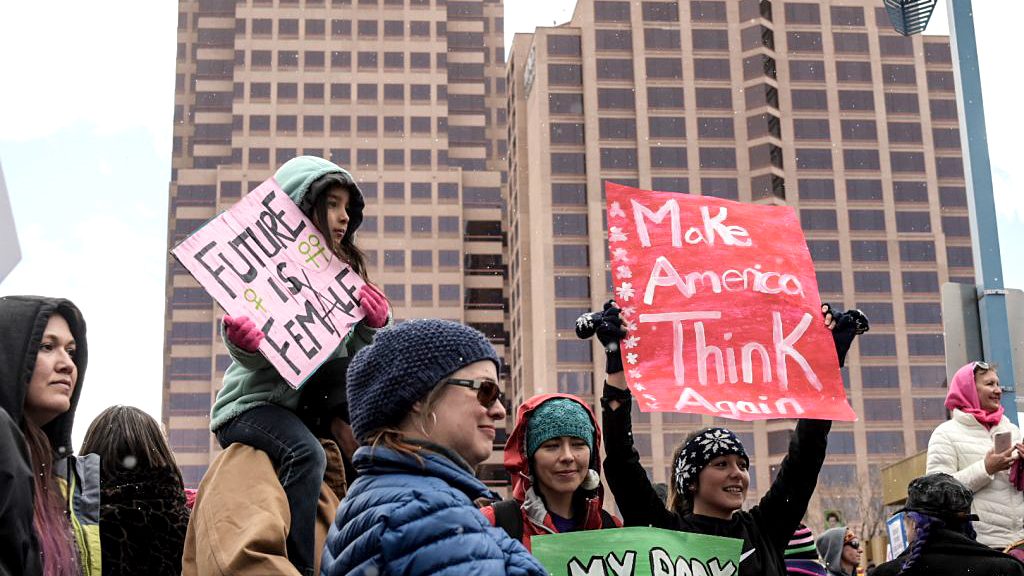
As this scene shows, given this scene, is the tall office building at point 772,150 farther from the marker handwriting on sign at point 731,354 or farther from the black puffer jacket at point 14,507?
the black puffer jacket at point 14,507

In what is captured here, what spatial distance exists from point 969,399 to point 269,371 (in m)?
4.11

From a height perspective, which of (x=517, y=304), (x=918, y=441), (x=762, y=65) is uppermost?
(x=762, y=65)

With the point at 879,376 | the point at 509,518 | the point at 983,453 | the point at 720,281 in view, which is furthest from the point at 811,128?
the point at 509,518

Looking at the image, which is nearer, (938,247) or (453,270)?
(938,247)

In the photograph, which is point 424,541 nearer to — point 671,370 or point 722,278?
point 671,370

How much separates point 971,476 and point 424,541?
4.34m

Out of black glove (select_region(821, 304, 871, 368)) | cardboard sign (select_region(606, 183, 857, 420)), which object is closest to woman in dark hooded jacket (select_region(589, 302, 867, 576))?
black glove (select_region(821, 304, 871, 368))

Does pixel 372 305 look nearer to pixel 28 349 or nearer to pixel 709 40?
pixel 28 349

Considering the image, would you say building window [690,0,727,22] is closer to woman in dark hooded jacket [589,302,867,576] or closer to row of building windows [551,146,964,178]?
row of building windows [551,146,964,178]

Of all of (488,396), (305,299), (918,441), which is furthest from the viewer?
(918,441)

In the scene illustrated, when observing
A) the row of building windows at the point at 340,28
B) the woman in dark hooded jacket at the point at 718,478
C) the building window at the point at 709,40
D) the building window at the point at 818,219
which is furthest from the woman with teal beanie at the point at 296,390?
the row of building windows at the point at 340,28

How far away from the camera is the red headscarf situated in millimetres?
6637

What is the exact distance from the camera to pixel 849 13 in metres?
94.7

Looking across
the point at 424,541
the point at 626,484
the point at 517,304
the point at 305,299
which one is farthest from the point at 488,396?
the point at 517,304
